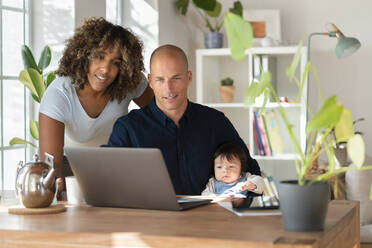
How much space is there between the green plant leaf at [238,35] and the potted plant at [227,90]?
3.50 metres

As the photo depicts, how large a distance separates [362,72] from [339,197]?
1444mm

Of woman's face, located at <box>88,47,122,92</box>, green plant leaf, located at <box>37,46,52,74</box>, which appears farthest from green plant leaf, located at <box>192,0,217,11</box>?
woman's face, located at <box>88,47,122,92</box>

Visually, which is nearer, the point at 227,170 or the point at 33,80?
the point at 227,170

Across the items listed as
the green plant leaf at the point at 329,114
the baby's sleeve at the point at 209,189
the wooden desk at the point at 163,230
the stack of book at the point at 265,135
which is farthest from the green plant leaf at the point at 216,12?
the green plant leaf at the point at 329,114

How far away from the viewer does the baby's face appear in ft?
8.59

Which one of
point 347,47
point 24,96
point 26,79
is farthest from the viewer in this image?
point 347,47

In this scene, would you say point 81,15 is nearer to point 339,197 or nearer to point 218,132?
point 218,132

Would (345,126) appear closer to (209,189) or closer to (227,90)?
(209,189)

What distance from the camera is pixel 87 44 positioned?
277cm

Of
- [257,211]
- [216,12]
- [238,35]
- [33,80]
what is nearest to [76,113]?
[33,80]

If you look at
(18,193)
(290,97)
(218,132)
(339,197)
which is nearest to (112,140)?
(218,132)

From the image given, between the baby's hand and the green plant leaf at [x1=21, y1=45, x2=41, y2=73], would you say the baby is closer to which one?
the baby's hand

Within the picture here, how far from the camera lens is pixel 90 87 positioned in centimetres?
287

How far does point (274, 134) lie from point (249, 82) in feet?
1.59
